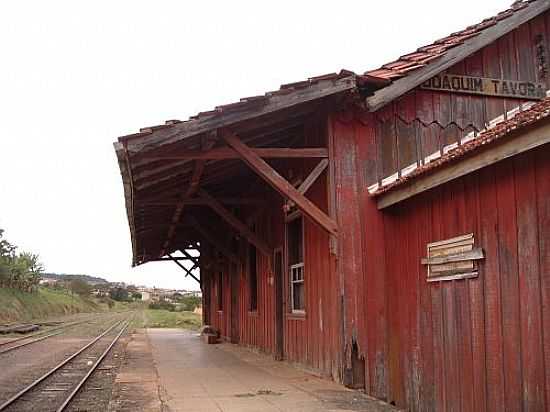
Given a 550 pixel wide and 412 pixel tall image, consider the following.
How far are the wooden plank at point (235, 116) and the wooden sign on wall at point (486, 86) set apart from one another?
5.09ft

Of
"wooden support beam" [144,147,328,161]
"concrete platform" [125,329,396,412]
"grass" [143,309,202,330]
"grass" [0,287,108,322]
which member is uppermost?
"wooden support beam" [144,147,328,161]

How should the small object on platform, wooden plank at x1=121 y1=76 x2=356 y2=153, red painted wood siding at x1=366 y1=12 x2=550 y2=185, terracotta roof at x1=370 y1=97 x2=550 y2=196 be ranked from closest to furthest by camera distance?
terracotta roof at x1=370 y1=97 x2=550 y2=196 < wooden plank at x1=121 y1=76 x2=356 y2=153 < red painted wood siding at x1=366 y1=12 x2=550 y2=185 < the small object on platform

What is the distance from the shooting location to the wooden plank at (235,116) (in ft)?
29.6

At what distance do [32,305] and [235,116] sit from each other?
5758 cm

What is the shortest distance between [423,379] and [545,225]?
2.89 m

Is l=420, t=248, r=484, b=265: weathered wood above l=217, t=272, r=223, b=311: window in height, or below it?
above

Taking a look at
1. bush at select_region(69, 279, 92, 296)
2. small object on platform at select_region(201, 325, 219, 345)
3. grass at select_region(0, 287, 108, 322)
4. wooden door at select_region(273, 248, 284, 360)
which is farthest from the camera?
bush at select_region(69, 279, 92, 296)

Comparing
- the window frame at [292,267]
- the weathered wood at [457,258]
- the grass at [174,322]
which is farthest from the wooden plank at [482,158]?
the grass at [174,322]

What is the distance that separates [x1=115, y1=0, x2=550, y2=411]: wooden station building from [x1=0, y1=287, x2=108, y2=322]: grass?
138ft

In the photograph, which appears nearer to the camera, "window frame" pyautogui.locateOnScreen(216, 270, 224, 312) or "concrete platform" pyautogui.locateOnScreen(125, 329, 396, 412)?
"concrete platform" pyautogui.locateOnScreen(125, 329, 396, 412)

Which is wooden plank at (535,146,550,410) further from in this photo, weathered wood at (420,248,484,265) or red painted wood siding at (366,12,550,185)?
red painted wood siding at (366,12,550,185)

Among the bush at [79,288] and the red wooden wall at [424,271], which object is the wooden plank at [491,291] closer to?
the red wooden wall at [424,271]

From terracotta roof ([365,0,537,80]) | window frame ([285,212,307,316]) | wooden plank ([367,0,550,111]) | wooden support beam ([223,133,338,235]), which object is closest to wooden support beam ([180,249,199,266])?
window frame ([285,212,307,316])

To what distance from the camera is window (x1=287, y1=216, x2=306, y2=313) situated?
41.5 ft
